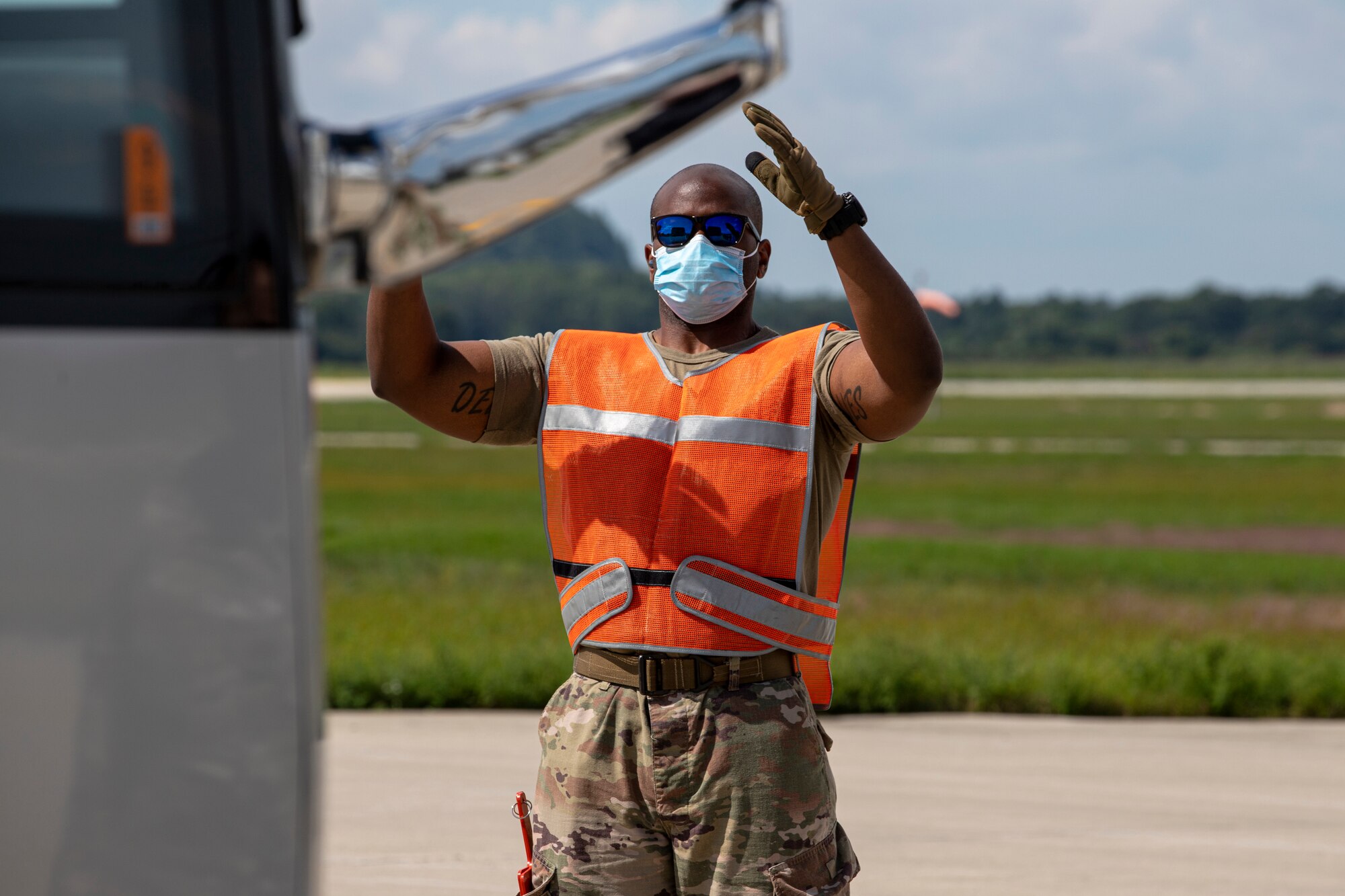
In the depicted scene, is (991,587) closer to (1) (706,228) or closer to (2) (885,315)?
(1) (706,228)

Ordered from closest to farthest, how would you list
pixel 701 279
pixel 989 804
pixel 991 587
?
pixel 701 279, pixel 989 804, pixel 991 587

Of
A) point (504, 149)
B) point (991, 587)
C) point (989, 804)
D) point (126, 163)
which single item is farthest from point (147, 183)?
point (991, 587)

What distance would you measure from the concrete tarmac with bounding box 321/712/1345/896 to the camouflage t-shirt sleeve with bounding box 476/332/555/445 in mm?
2090

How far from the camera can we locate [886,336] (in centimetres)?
288

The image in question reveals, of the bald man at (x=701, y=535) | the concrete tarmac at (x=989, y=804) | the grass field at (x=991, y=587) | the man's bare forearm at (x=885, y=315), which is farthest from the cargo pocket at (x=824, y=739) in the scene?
the grass field at (x=991, y=587)

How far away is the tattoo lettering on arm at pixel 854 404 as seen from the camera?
2.95m

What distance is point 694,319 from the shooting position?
10.5ft

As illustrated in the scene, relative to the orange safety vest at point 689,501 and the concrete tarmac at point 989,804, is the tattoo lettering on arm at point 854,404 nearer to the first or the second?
the orange safety vest at point 689,501

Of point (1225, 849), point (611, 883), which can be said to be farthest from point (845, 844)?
point (1225, 849)

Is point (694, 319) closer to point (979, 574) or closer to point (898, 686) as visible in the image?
point (898, 686)

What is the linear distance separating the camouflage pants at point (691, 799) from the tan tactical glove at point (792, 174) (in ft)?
2.94

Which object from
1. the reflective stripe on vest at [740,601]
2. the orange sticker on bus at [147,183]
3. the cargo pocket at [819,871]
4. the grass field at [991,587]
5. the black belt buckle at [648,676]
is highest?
the orange sticker on bus at [147,183]

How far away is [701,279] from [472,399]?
1.72 feet

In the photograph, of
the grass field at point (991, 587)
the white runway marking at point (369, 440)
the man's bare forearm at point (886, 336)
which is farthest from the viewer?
the white runway marking at point (369, 440)
